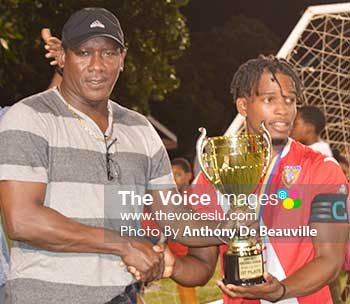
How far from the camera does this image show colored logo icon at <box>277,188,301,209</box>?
3363mm

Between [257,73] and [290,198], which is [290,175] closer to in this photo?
[290,198]

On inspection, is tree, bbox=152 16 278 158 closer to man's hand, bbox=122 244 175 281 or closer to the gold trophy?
the gold trophy

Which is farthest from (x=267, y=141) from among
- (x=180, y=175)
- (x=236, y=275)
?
(x=180, y=175)

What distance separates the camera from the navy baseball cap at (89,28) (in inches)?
120

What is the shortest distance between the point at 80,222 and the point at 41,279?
226 millimetres

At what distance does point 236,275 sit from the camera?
10.5 ft

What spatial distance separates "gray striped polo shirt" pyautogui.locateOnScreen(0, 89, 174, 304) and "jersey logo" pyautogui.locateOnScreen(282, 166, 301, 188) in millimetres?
689

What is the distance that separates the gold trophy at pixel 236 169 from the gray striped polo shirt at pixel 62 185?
0.47 meters

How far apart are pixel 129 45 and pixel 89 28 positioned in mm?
10710

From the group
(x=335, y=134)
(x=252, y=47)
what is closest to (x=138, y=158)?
(x=335, y=134)

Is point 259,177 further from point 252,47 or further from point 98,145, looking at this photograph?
point 252,47

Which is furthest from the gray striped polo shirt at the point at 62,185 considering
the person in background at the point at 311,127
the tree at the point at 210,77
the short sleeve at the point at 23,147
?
the tree at the point at 210,77

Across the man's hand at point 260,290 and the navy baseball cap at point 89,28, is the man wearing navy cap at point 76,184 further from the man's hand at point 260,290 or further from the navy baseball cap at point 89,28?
the man's hand at point 260,290

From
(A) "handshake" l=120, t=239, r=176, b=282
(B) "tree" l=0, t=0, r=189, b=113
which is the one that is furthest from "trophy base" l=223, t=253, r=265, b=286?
(B) "tree" l=0, t=0, r=189, b=113
